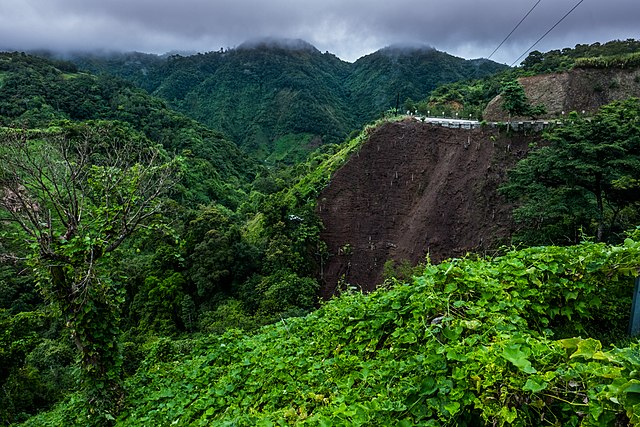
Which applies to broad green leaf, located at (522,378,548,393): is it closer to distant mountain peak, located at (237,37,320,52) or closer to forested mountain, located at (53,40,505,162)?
forested mountain, located at (53,40,505,162)

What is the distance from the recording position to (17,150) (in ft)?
20.5

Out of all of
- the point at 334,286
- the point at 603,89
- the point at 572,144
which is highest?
the point at 603,89

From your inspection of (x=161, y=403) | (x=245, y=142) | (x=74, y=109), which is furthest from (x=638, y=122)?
(x=245, y=142)

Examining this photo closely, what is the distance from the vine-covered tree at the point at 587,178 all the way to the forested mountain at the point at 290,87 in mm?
57371

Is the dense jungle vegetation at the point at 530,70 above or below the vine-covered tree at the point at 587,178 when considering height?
above

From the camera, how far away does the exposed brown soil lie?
17.6 meters

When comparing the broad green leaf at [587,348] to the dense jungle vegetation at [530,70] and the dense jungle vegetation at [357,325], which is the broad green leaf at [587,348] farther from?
the dense jungle vegetation at [530,70]

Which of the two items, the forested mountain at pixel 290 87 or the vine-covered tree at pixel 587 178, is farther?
the forested mountain at pixel 290 87

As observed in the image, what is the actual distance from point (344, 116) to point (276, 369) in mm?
81759

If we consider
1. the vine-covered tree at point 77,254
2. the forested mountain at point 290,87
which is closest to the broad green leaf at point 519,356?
the vine-covered tree at point 77,254

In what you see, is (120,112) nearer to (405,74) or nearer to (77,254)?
(405,74)

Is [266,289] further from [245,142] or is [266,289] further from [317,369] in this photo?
[245,142]

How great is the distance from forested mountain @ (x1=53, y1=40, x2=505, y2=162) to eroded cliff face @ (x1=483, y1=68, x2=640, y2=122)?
46.5m

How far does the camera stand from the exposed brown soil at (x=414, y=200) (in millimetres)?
17625
